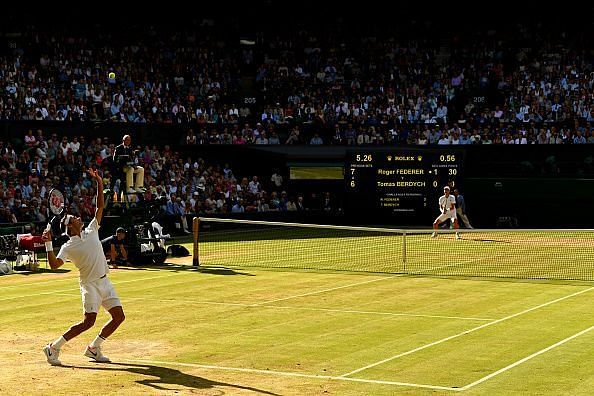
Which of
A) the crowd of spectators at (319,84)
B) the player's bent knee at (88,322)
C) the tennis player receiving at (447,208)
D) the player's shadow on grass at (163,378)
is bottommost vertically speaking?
the player's shadow on grass at (163,378)

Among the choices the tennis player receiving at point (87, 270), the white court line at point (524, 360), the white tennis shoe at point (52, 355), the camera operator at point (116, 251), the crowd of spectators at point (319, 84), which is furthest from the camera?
the crowd of spectators at point (319, 84)

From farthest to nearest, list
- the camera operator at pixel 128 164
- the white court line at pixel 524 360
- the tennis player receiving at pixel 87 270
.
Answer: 1. the camera operator at pixel 128 164
2. the tennis player receiving at pixel 87 270
3. the white court line at pixel 524 360

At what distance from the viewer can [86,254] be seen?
1570cm

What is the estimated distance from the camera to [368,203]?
152 ft

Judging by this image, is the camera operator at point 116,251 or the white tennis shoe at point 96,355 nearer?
the white tennis shoe at point 96,355

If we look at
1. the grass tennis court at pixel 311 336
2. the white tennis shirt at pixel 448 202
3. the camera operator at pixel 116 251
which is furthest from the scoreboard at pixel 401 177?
the grass tennis court at pixel 311 336

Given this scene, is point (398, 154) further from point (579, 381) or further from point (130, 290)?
point (579, 381)

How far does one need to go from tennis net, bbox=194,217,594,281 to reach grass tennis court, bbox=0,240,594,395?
265 cm

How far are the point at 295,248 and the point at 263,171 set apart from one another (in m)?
13.3

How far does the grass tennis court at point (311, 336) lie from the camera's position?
14617mm

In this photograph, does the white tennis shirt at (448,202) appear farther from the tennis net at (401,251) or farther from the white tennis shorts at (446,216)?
the tennis net at (401,251)

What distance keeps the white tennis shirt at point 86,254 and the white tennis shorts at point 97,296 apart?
10 centimetres

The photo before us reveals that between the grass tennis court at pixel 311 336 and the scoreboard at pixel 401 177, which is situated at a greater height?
the scoreboard at pixel 401 177

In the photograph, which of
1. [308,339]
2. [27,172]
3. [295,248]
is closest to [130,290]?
[308,339]
